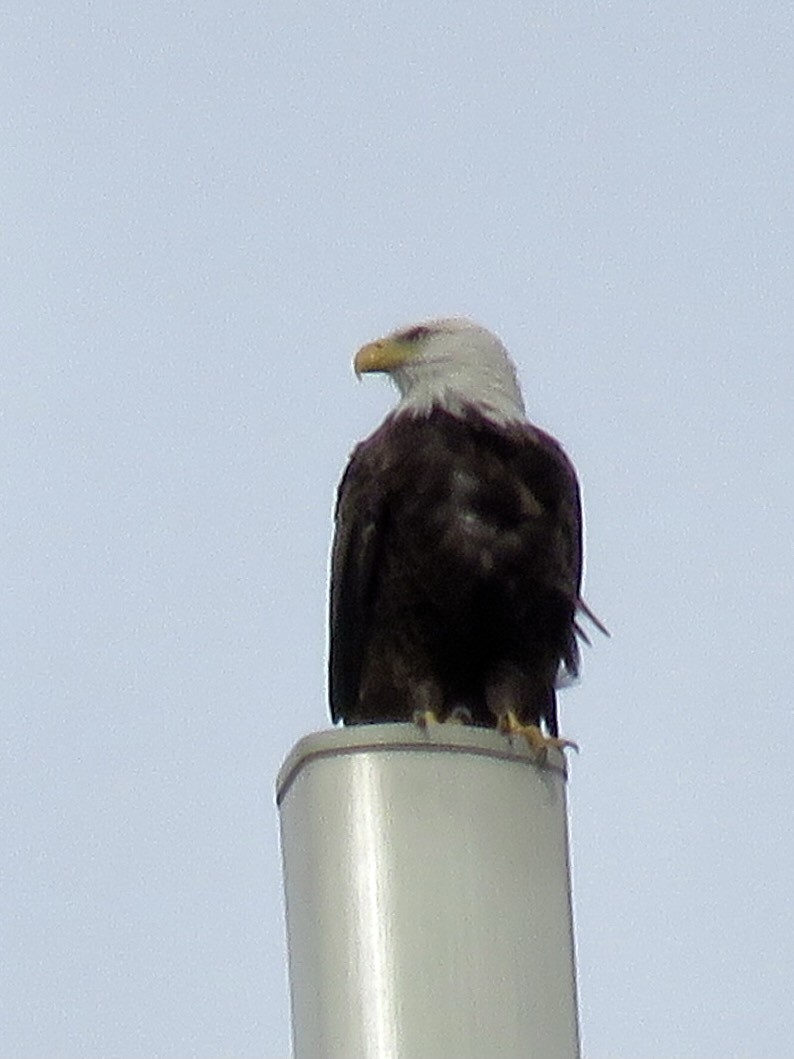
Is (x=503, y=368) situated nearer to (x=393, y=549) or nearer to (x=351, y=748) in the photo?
(x=393, y=549)

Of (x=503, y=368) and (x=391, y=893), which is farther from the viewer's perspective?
(x=503, y=368)

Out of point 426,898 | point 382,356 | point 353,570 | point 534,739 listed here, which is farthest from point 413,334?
point 426,898

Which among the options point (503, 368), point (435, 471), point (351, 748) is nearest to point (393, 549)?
A: point (435, 471)

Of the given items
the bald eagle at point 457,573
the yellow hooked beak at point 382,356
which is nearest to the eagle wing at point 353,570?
the bald eagle at point 457,573

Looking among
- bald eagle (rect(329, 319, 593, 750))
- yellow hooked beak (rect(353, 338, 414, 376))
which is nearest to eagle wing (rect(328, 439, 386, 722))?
bald eagle (rect(329, 319, 593, 750))

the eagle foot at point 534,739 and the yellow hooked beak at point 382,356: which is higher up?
the yellow hooked beak at point 382,356

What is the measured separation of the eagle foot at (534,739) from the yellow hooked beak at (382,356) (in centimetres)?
168

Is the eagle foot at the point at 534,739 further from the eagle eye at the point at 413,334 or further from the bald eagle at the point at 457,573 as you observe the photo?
the eagle eye at the point at 413,334

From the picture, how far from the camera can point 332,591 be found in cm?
828

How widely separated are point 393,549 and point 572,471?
0.63 m

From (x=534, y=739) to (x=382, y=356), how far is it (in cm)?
349

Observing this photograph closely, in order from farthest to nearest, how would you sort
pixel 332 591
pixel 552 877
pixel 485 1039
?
pixel 332 591 < pixel 552 877 < pixel 485 1039

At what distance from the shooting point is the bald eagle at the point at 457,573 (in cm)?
781

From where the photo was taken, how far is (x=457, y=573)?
307 inches
